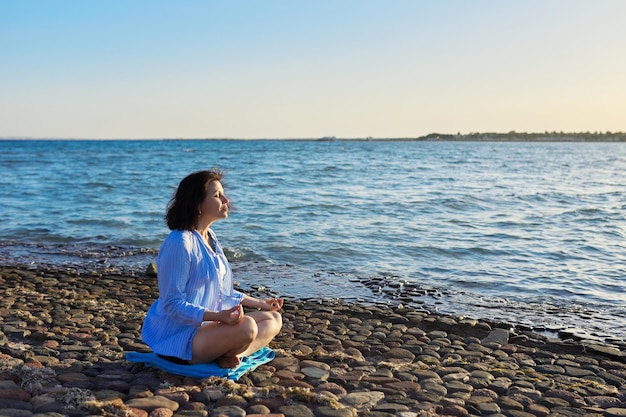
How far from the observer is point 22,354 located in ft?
17.7

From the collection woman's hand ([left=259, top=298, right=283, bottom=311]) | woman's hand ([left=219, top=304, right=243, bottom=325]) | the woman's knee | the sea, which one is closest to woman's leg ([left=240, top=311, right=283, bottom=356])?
woman's hand ([left=259, top=298, right=283, bottom=311])

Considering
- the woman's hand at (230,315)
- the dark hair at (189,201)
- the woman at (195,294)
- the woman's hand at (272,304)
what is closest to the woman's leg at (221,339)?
the woman at (195,294)

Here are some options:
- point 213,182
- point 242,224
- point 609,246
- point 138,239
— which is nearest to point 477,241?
point 609,246

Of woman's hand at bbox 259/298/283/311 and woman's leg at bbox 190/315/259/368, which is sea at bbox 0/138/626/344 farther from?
woman's leg at bbox 190/315/259/368

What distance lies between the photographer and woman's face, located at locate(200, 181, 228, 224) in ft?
16.8

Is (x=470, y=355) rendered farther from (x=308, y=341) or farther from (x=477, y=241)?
(x=477, y=241)

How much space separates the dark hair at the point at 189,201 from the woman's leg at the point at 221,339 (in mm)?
869

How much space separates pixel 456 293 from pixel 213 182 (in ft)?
20.4

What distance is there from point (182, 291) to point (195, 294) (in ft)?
0.54

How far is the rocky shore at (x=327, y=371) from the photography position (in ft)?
14.7

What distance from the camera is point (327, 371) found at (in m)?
5.46

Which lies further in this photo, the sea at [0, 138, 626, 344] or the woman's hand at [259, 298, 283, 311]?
the sea at [0, 138, 626, 344]

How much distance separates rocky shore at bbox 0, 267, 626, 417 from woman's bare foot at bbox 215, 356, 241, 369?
0.15 meters

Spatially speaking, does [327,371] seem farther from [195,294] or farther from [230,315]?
[195,294]
